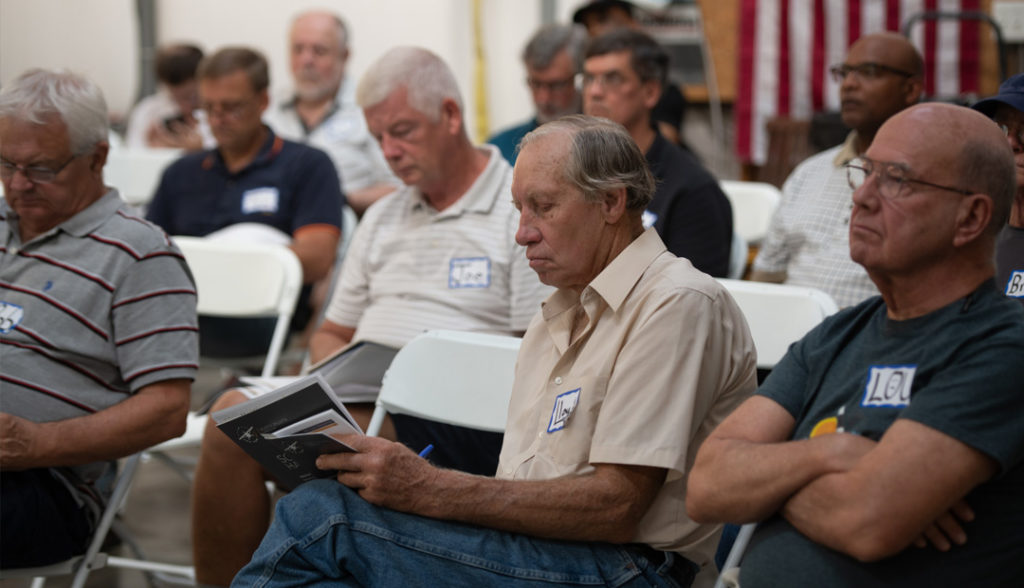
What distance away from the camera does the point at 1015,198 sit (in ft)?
6.68

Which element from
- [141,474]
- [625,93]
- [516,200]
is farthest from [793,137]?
[516,200]

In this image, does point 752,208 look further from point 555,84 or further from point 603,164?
point 603,164

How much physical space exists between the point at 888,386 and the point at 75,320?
171cm

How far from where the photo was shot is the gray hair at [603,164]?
191 centimetres

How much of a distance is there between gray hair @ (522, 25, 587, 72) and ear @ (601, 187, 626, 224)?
285 centimetres

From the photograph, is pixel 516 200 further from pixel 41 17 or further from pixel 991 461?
pixel 41 17

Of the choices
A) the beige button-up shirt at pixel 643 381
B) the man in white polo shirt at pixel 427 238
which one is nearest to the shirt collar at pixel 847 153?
the man in white polo shirt at pixel 427 238

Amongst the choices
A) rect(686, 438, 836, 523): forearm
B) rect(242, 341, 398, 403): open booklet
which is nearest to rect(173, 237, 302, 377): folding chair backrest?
rect(242, 341, 398, 403): open booklet

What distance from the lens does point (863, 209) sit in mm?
1597

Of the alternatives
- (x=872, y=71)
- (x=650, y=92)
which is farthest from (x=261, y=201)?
(x=872, y=71)

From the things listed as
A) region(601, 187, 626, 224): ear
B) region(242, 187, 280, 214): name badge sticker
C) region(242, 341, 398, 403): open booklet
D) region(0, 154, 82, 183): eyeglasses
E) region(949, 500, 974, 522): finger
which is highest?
region(0, 154, 82, 183): eyeglasses

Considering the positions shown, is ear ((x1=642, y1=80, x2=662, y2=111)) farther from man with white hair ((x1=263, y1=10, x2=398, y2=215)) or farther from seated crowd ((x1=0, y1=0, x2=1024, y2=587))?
man with white hair ((x1=263, y1=10, x2=398, y2=215))

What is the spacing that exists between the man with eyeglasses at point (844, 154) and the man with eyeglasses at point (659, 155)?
1.26 feet

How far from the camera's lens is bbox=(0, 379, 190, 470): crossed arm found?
2211 millimetres
